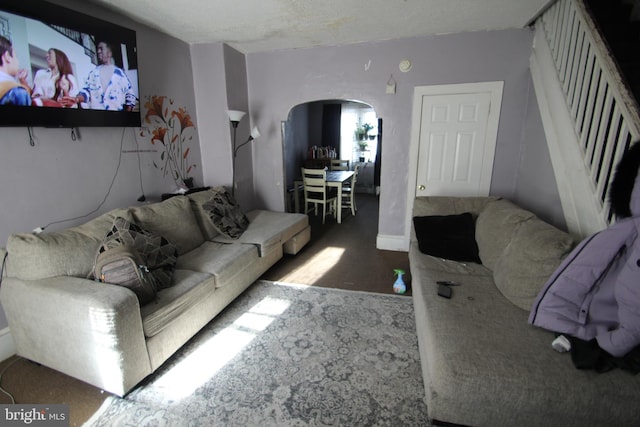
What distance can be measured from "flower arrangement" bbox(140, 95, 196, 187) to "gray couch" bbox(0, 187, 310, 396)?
3.01ft

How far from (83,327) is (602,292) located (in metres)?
2.47

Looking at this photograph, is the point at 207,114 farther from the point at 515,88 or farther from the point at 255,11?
the point at 515,88

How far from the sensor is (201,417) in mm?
1502

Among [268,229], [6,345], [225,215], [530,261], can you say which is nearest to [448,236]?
[530,261]

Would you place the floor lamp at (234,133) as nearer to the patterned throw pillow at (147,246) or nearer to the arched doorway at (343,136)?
the patterned throw pillow at (147,246)

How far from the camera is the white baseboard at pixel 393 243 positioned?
3719 millimetres

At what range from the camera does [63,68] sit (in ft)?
6.63

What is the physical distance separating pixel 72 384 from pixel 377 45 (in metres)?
3.85

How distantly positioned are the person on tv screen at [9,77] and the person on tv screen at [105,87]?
0.25 meters

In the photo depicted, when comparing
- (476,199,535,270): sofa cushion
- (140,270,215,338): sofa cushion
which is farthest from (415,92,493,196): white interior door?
(140,270,215,338): sofa cushion

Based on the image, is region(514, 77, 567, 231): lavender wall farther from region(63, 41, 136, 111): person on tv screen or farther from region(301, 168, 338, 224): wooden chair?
region(63, 41, 136, 111): person on tv screen

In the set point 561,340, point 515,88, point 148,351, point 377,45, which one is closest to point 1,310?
point 148,351

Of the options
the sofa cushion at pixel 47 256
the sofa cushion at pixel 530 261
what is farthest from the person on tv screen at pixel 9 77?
the sofa cushion at pixel 530 261

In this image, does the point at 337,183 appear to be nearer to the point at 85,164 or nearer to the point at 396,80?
the point at 396,80
